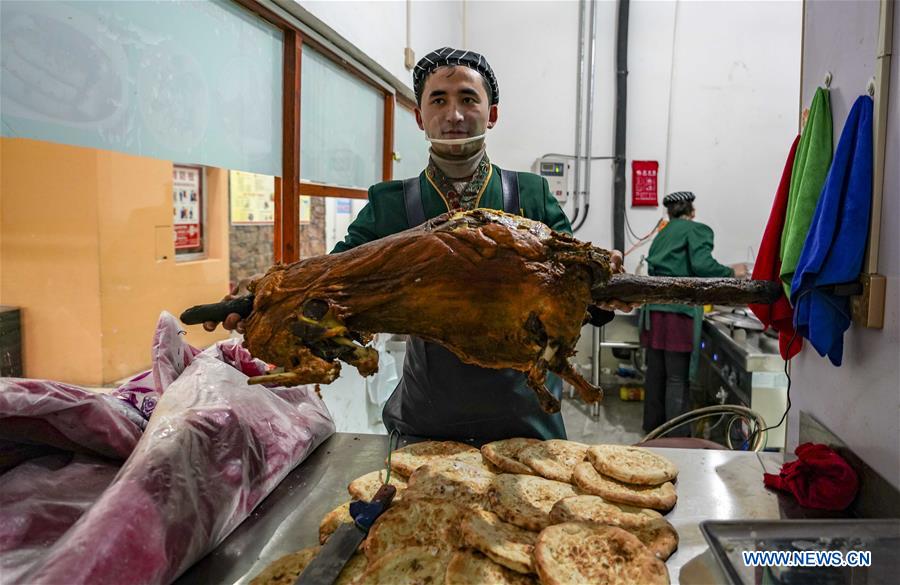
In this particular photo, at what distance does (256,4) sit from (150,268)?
1.39 metres

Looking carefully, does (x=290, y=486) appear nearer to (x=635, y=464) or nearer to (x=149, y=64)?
(x=635, y=464)

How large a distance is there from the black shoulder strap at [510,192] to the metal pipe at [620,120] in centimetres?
465

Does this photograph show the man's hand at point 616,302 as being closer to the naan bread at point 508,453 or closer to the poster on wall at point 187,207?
the naan bread at point 508,453

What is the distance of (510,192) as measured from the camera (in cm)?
224

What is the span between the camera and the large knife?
1.29 metres

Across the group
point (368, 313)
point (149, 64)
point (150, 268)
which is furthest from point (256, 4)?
point (368, 313)

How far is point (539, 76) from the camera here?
6.62 metres

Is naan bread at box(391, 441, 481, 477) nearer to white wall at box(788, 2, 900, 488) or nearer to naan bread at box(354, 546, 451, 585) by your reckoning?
naan bread at box(354, 546, 451, 585)

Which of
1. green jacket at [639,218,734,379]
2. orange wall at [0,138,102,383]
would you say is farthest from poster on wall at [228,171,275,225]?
green jacket at [639,218,734,379]

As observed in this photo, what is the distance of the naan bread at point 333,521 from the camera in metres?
1.50

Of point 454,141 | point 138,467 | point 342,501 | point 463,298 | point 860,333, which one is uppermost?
point 454,141

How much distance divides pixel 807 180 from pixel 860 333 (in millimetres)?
476

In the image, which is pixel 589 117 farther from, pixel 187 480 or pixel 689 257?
pixel 187 480

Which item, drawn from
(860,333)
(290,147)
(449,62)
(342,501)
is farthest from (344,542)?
(290,147)
